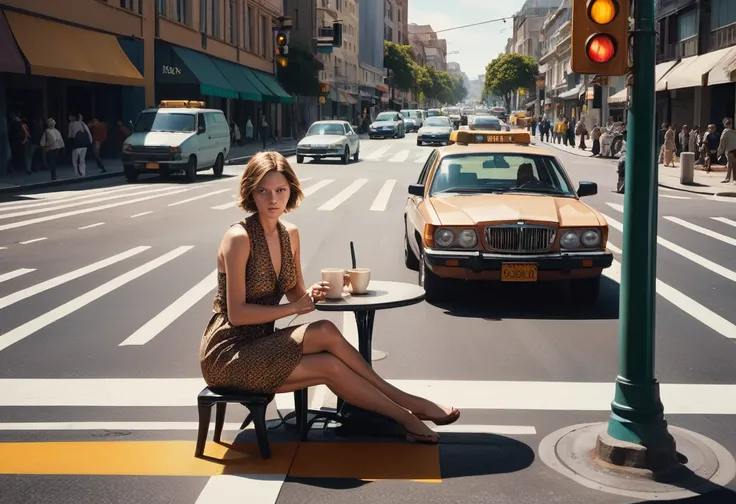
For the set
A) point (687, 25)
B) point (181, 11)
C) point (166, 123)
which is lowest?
point (166, 123)

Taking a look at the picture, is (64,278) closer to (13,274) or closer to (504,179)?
(13,274)

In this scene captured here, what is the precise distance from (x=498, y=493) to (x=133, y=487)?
1.76 meters

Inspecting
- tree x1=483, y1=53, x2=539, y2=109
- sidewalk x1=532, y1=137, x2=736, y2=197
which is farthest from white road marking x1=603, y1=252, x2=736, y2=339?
tree x1=483, y1=53, x2=539, y2=109

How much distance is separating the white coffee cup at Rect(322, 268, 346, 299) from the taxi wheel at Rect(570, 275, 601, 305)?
15.9 ft

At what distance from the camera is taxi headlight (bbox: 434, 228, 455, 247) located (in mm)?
9391

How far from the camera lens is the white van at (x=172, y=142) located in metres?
26.5

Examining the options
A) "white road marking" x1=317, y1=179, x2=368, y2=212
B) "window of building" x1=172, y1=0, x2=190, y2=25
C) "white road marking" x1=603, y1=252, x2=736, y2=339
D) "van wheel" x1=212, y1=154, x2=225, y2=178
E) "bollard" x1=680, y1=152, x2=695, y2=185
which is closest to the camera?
"white road marking" x1=603, y1=252, x2=736, y2=339

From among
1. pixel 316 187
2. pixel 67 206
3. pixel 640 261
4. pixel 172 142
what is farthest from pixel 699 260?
pixel 172 142

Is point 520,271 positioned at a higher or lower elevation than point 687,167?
lower

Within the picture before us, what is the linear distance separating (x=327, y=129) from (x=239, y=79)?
15.9 meters

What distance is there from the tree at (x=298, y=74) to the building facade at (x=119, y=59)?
7.33 meters

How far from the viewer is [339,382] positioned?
5152 millimetres

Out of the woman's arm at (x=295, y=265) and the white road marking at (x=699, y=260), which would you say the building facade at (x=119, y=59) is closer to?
the white road marking at (x=699, y=260)

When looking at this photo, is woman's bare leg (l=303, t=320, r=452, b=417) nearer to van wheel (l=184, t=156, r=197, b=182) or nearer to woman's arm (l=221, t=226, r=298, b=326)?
woman's arm (l=221, t=226, r=298, b=326)
